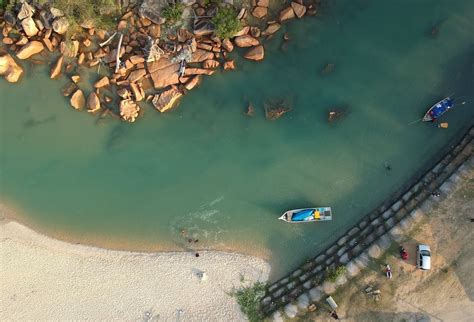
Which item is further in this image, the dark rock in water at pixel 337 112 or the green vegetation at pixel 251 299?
the green vegetation at pixel 251 299

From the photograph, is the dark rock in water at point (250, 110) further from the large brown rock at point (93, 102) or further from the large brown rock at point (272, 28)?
the large brown rock at point (93, 102)

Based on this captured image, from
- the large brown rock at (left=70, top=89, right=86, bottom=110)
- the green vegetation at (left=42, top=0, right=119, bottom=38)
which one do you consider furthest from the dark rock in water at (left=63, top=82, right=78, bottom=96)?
the green vegetation at (left=42, top=0, right=119, bottom=38)

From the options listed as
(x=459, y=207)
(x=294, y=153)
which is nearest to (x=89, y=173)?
(x=294, y=153)

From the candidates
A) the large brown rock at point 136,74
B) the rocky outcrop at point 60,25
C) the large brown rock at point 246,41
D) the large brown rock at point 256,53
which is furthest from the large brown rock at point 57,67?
the large brown rock at point 256,53

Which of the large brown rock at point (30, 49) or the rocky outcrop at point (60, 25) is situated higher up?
the rocky outcrop at point (60, 25)

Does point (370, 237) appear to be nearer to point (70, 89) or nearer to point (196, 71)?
point (196, 71)

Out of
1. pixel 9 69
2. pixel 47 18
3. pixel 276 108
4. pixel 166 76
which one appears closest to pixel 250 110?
pixel 276 108

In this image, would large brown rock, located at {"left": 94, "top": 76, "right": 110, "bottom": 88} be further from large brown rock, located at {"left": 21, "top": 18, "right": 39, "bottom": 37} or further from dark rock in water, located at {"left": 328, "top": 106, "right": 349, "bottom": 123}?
dark rock in water, located at {"left": 328, "top": 106, "right": 349, "bottom": 123}
